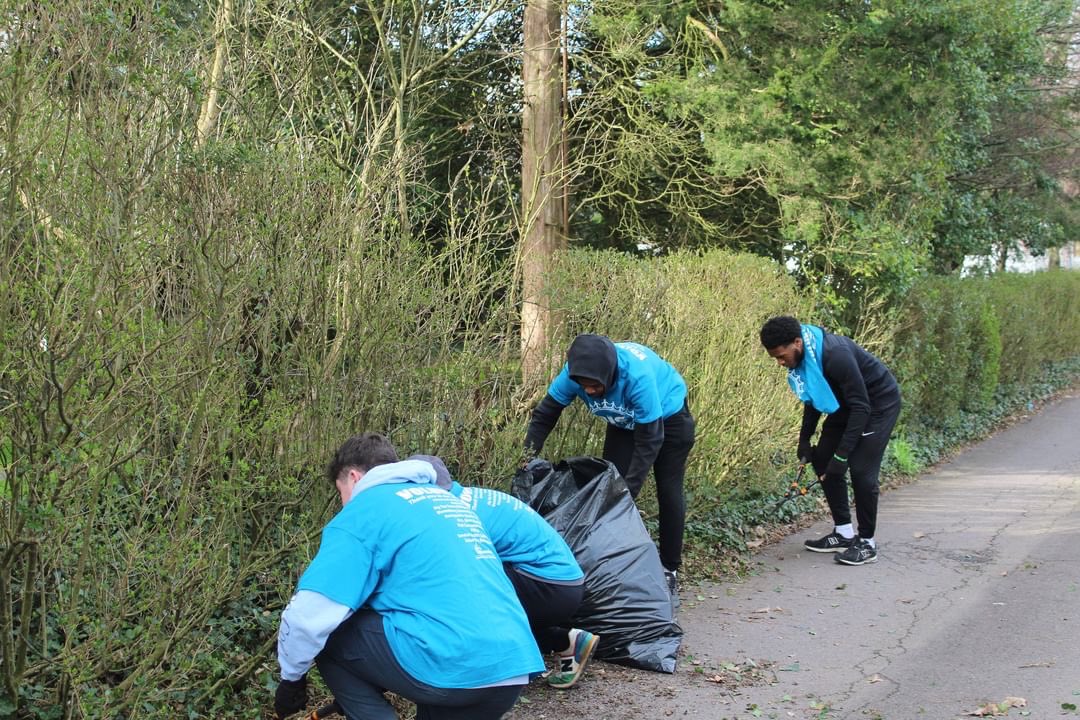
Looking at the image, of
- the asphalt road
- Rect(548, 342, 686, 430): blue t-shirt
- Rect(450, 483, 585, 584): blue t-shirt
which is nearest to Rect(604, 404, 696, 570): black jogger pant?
Rect(548, 342, 686, 430): blue t-shirt

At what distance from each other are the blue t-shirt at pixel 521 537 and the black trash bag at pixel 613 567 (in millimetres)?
808

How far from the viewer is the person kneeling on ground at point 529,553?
12.8 ft

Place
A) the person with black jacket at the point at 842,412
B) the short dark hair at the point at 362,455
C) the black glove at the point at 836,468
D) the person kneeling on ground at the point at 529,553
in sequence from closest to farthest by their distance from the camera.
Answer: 1. the short dark hair at the point at 362,455
2. the person kneeling on ground at the point at 529,553
3. the person with black jacket at the point at 842,412
4. the black glove at the point at 836,468

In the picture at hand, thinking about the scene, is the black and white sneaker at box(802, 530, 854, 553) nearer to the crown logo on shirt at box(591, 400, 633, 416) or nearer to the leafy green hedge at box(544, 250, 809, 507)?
the leafy green hedge at box(544, 250, 809, 507)

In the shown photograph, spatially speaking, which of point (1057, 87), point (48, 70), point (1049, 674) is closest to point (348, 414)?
point (48, 70)

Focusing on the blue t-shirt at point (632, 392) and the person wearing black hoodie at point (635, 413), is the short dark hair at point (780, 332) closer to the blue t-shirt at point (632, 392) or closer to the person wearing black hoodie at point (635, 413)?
the person wearing black hoodie at point (635, 413)

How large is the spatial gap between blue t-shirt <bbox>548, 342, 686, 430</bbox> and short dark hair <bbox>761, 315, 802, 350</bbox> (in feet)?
3.44

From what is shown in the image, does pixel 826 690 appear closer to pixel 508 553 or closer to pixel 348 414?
pixel 508 553

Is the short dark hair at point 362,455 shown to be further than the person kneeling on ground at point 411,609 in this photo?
Yes

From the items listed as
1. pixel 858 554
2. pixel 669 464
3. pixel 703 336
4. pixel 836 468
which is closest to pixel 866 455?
pixel 836 468

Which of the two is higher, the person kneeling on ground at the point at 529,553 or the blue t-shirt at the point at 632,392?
the blue t-shirt at the point at 632,392

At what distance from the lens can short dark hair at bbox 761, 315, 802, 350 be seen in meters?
6.58

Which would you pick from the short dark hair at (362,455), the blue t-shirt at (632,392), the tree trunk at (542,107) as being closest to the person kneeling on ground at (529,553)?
the short dark hair at (362,455)

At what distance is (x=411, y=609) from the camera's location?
3.21m
